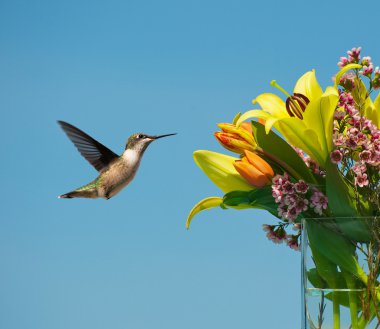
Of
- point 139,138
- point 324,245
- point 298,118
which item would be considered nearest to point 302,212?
point 324,245

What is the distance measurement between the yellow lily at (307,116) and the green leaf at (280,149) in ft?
0.07

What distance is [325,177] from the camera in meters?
1.38

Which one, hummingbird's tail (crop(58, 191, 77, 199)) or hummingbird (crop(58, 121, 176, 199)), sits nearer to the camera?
hummingbird (crop(58, 121, 176, 199))

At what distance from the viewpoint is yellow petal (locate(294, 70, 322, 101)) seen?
1.42 metres

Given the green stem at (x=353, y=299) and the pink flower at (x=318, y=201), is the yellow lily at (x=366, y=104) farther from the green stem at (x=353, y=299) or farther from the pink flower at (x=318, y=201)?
the green stem at (x=353, y=299)

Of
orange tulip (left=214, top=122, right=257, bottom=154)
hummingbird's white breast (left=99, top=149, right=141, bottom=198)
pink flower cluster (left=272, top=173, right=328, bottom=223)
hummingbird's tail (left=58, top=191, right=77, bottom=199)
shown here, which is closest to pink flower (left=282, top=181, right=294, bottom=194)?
pink flower cluster (left=272, top=173, right=328, bottom=223)

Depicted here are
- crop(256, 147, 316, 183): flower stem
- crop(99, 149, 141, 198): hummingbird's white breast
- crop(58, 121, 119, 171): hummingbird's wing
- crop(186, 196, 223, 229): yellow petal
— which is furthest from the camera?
crop(58, 121, 119, 171): hummingbird's wing

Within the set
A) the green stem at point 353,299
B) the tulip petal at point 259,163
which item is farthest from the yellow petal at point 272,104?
the green stem at point 353,299

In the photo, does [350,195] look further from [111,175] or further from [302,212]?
[111,175]

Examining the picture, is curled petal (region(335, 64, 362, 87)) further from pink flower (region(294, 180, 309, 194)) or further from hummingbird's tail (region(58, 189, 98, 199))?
hummingbird's tail (region(58, 189, 98, 199))

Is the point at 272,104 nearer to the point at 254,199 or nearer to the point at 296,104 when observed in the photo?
the point at 296,104

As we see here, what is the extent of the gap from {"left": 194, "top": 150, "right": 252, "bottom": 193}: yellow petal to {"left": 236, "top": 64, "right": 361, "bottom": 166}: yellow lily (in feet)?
0.45

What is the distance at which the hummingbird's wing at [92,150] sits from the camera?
2826 mm

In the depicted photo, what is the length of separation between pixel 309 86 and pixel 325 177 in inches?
8.2
